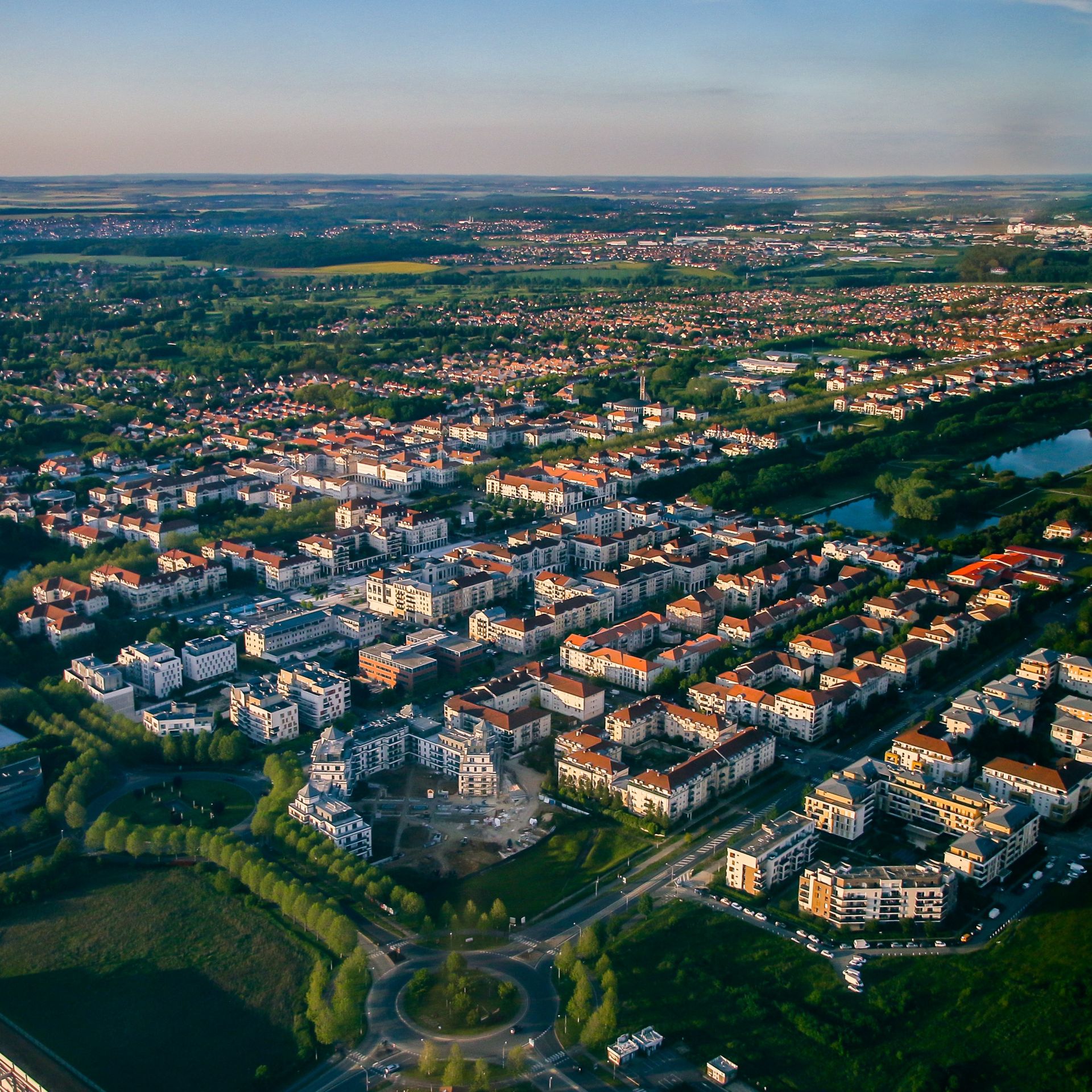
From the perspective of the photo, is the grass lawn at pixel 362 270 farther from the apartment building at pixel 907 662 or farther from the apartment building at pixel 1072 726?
the apartment building at pixel 1072 726

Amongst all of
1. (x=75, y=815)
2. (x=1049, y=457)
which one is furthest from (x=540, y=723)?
(x=1049, y=457)

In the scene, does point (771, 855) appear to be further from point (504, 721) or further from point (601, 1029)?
point (504, 721)

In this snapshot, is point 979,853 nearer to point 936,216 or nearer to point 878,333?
point 878,333

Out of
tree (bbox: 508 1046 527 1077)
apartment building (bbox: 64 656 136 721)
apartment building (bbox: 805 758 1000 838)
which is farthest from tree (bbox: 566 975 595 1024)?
apartment building (bbox: 64 656 136 721)

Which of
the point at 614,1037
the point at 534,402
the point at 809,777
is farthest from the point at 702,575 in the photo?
the point at 534,402

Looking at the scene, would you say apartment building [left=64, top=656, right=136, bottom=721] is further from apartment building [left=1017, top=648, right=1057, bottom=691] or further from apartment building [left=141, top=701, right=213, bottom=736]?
apartment building [left=1017, top=648, right=1057, bottom=691]

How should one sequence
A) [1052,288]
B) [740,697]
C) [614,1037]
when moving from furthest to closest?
[1052,288], [740,697], [614,1037]
